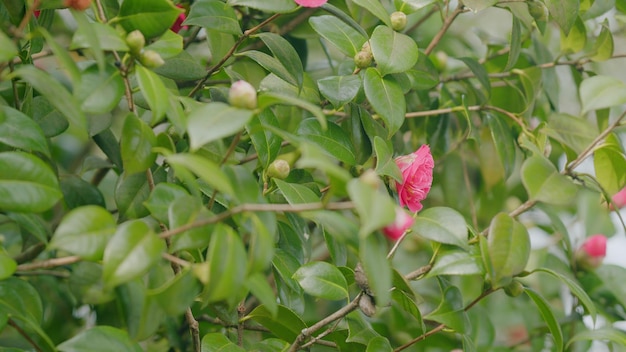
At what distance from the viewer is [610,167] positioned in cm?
103

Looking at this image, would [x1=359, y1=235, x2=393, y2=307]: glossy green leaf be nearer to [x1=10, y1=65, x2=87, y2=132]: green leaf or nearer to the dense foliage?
the dense foliage

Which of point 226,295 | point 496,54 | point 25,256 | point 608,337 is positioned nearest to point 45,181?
point 226,295

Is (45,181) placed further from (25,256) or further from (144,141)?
(25,256)

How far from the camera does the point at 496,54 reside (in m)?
1.37

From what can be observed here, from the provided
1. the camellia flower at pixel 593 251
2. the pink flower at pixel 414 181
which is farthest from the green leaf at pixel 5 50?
the camellia flower at pixel 593 251

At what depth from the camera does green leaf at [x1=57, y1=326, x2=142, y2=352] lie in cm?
71

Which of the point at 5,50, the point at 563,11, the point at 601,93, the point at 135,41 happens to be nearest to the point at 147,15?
the point at 135,41

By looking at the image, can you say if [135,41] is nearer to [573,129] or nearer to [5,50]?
[5,50]

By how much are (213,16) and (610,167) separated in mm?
549

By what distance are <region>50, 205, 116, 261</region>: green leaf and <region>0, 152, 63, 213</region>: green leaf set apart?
0.07m

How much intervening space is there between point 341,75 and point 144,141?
12.8 inches

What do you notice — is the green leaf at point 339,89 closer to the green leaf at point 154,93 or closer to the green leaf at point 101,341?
the green leaf at point 154,93

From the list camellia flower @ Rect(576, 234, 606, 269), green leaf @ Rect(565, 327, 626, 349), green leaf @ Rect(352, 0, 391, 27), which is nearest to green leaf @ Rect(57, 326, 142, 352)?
green leaf @ Rect(352, 0, 391, 27)

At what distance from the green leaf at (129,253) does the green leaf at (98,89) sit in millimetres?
133
